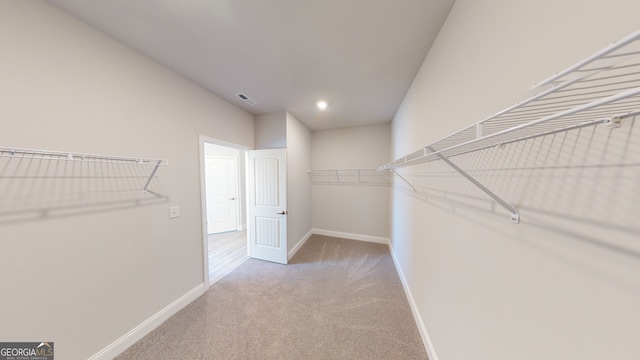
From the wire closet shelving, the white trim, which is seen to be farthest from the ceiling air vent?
the wire closet shelving

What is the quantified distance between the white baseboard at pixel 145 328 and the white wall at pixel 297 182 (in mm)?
1400

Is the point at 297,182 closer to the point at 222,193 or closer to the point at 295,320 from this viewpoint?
the point at 295,320

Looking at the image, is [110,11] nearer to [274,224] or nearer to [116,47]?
[116,47]

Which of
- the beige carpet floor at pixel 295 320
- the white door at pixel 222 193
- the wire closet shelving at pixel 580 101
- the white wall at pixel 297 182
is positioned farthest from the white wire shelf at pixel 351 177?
the wire closet shelving at pixel 580 101

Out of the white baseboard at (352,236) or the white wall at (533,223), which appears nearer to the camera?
the white wall at (533,223)

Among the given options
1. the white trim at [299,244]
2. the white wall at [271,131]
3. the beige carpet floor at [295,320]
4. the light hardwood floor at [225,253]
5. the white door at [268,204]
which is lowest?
the beige carpet floor at [295,320]

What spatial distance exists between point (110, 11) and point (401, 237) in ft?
11.4

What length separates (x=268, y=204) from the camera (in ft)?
10.1

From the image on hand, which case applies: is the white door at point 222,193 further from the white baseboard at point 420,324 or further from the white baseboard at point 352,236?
the white baseboard at point 420,324

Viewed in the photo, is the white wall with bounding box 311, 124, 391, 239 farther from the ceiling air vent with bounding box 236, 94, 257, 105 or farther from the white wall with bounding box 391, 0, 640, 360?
the white wall with bounding box 391, 0, 640, 360

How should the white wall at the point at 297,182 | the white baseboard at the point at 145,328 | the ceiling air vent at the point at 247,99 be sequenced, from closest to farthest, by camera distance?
the white baseboard at the point at 145,328 < the ceiling air vent at the point at 247,99 < the white wall at the point at 297,182

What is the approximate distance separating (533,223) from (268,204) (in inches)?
115

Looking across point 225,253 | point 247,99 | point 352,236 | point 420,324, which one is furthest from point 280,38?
point 352,236

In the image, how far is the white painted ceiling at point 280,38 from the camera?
1241mm
